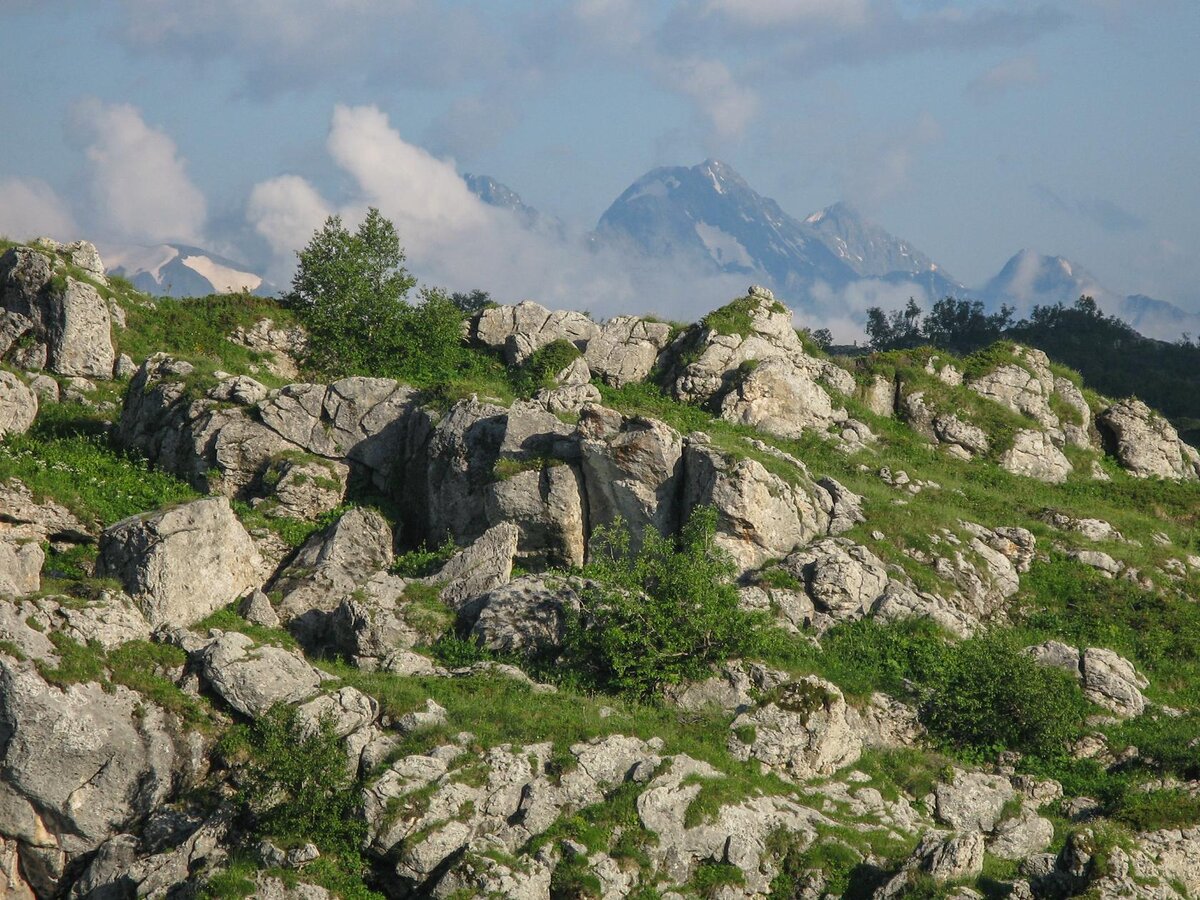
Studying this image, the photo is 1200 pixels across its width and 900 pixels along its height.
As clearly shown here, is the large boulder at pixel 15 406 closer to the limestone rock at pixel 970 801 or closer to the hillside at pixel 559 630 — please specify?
the hillside at pixel 559 630

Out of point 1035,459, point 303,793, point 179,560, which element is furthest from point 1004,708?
point 1035,459

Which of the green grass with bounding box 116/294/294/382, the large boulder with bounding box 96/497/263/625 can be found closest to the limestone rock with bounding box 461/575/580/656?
the large boulder with bounding box 96/497/263/625

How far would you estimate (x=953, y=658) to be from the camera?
3612 centimetres

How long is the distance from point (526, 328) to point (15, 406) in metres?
23.6

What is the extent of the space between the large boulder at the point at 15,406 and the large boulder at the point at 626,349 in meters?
24.0

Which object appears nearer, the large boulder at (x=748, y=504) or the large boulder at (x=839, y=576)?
the large boulder at (x=839, y=576)

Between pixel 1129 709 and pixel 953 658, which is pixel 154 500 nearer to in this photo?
pixel 953 658

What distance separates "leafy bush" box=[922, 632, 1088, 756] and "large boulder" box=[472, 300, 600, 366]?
91.4 feet

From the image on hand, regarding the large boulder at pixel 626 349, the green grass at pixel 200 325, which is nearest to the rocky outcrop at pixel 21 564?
the green grass at pixel 200 325

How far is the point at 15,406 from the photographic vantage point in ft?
146

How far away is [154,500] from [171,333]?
1652 centimetres

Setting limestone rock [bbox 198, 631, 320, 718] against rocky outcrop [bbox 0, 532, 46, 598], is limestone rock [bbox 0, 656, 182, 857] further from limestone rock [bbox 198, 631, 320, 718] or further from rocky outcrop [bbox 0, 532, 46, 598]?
rocky outcrop [bbox 0, 532, 46, 598]

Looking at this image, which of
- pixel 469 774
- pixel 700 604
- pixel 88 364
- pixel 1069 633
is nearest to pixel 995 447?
pixel 1069 633

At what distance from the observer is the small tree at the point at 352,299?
55406mm
